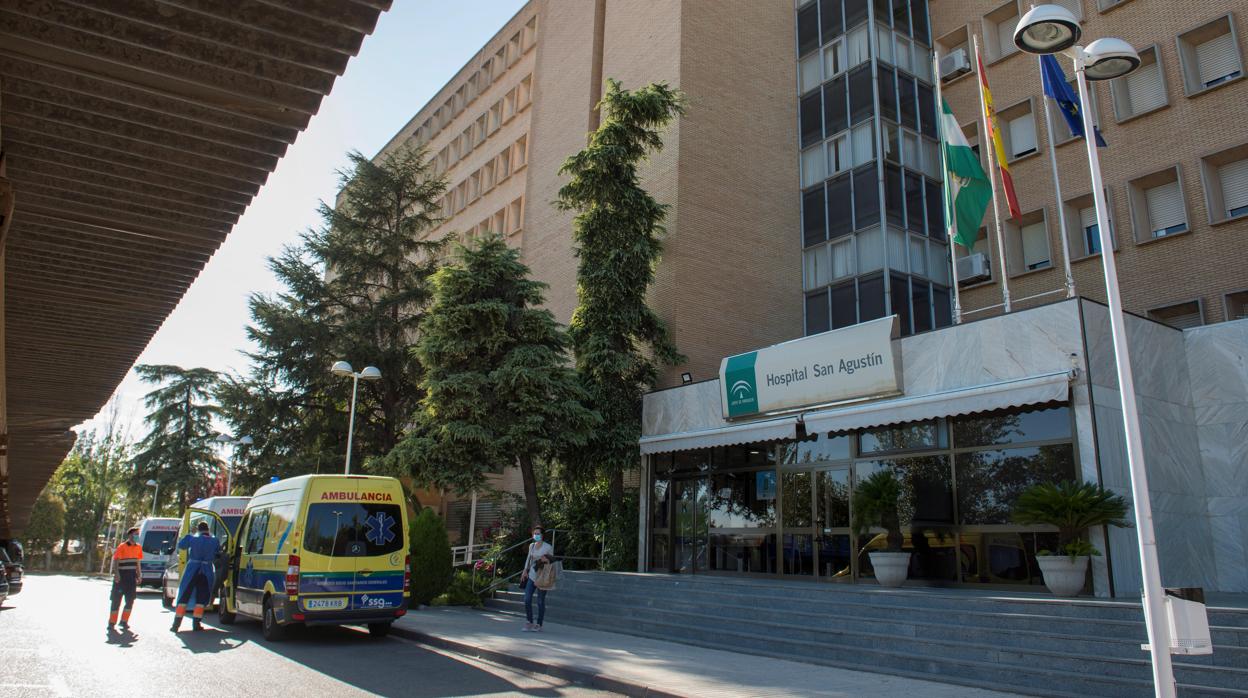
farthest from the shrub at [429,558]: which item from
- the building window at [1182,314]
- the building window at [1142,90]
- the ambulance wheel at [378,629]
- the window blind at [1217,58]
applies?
the window blind at [1217,58]

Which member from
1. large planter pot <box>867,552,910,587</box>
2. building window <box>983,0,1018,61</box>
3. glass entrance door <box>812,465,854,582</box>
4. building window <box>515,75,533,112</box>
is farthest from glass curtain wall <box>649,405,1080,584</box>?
building window <box>515,75,533,112</box>

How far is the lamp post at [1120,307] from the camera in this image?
6273 millimetres

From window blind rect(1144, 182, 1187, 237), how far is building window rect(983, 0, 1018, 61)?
20.4ft

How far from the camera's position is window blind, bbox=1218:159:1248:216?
756 inches

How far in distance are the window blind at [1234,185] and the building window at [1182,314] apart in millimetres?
2308

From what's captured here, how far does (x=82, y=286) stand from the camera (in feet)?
26.9

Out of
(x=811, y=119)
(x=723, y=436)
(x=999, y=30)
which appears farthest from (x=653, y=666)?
(x=999, y=30)

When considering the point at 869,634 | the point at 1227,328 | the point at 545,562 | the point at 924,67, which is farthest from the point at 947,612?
the point at 924,67

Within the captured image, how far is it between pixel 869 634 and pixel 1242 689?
13.8 ft

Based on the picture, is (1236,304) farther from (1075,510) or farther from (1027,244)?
(1075,510)

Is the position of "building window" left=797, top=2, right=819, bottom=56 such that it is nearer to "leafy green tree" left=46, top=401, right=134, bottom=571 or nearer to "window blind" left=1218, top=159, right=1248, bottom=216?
"window blind" left=1218, top=159, right=1248, bottom=216

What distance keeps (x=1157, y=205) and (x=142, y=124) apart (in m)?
22.4

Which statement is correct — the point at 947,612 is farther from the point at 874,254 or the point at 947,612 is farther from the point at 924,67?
the point at 924,67

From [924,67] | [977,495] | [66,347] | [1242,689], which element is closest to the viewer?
[1242,689]
